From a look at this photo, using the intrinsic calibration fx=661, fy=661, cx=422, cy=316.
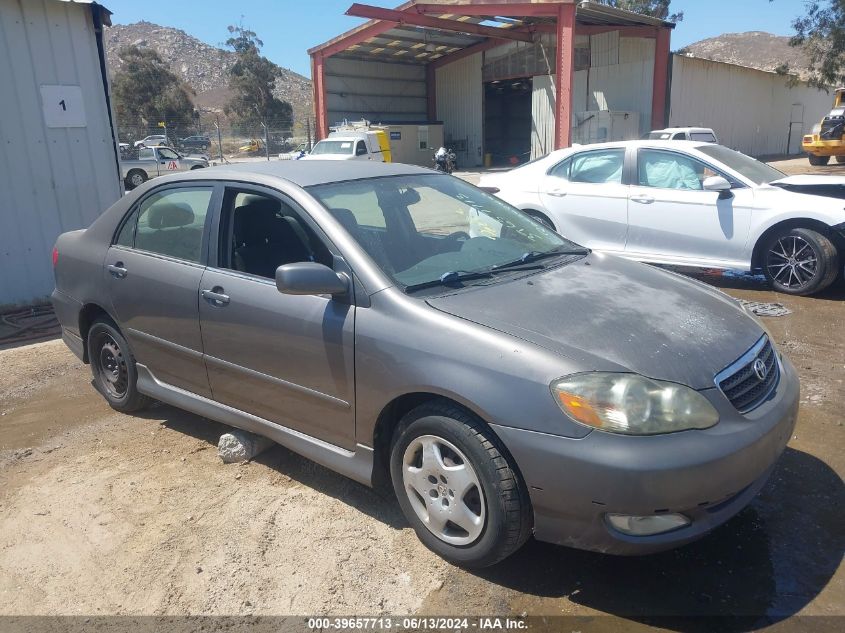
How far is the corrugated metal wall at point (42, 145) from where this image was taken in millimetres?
6832

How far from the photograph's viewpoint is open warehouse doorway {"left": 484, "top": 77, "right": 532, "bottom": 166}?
3466 centimetres

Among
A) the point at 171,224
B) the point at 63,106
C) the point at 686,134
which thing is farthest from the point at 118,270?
the point at 686,134

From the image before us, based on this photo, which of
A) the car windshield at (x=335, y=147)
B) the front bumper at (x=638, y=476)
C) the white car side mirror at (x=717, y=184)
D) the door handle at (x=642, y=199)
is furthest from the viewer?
the car windshield at (x=335, y=147)

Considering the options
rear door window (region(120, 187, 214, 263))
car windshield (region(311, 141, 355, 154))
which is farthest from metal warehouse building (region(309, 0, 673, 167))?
rear door window (region(120, 187, 214, 263))

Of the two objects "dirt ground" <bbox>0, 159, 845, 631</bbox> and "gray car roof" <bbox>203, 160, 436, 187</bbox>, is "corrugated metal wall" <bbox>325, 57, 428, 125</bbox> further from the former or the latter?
"dirt ground" <bbox>0, 159, 845, 631</bbox>

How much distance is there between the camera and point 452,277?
9.90 ft

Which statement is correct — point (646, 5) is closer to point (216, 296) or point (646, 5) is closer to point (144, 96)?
point (144, 96)

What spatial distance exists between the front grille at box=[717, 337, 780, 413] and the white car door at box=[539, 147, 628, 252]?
4.68 metres

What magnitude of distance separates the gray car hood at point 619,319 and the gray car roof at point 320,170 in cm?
106

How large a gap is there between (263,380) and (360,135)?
63.2 feet

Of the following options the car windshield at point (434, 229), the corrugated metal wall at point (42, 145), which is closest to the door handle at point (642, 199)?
the car windshield at point (434, 229)

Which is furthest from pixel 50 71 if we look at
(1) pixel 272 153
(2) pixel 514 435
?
(1) pixel 272 153

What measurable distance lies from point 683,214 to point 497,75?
2687 centimetres

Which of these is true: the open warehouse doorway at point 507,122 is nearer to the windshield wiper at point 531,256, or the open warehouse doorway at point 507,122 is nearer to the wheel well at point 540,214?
the wheel well at point 540,214
